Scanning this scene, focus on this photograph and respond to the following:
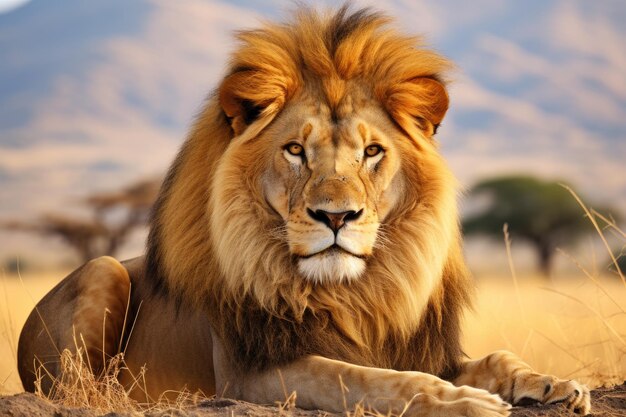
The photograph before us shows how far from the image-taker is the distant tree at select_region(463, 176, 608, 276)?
28016 mm

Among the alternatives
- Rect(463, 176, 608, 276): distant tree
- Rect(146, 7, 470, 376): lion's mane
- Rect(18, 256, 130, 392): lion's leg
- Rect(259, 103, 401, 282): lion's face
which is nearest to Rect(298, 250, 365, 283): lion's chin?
Rect(259, 103, 401, 282): lion's face

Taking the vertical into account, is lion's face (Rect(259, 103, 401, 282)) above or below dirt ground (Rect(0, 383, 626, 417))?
above

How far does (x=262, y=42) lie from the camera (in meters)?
4.30

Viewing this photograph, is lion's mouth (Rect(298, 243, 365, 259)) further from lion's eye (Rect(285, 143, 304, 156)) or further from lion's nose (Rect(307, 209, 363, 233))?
lion's eye (Rect(285, 143, 304, 156))

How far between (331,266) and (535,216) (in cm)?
2514

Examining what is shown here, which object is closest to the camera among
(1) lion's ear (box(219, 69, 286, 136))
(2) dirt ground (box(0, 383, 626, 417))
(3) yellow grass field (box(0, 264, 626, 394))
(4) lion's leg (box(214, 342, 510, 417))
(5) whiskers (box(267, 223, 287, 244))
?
(2) dirt ground (box(0, 383, 626, 417))

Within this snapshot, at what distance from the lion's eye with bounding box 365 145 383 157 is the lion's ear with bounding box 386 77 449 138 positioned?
17 cm

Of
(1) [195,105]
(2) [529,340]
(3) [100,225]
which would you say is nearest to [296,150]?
(2) [529,340]

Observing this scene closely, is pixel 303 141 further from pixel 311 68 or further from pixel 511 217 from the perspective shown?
pixel 511 217

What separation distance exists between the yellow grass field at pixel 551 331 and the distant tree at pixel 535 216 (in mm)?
11293

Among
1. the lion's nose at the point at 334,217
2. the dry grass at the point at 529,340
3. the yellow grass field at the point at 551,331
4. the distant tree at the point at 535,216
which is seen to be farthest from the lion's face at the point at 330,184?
the distant tree at the point at 535,216

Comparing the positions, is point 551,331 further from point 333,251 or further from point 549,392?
point 333,251

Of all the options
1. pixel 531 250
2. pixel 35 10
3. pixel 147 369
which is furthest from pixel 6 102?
pixel 147 369

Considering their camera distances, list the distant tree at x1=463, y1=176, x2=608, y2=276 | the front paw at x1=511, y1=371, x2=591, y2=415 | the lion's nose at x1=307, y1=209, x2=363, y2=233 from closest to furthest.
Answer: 1. the front paw at x1=511, y1=371, x2=591, y2=415
2. the lion's nose at x1=307, y1=209, x2=363, y2=233
3. the distant tree at x1=463, y1=176, x2=608, y2=276
